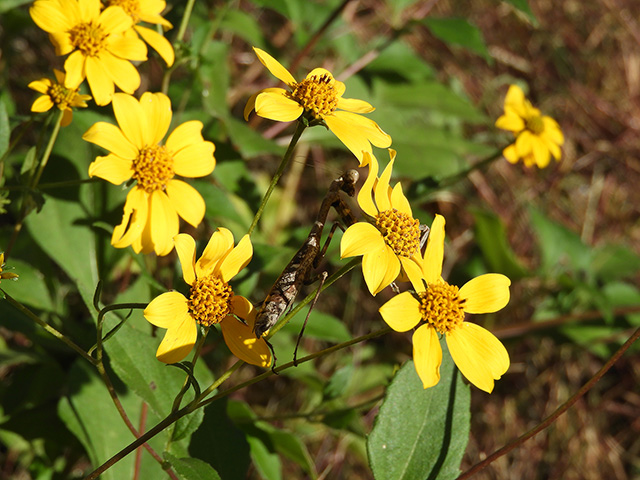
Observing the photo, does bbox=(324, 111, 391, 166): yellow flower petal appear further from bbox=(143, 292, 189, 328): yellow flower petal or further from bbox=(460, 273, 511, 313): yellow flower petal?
bbox=(143, 292, 189, 328): yellow flower petal

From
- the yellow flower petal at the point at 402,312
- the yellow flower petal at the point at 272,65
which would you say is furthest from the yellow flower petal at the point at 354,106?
the yellow flower petal at the point at 402,312

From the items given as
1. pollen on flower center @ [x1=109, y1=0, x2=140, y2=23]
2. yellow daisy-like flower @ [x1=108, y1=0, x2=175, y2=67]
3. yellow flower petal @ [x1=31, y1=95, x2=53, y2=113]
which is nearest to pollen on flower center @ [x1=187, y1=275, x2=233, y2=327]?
yellow flower petal @ [x1=31, y1=95, x2=53, y2=113]

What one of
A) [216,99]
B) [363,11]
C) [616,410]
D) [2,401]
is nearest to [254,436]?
[2,401]

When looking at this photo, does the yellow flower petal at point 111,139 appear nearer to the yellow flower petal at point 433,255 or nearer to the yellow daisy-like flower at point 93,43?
the yellow daisy-like flower at point 93,43

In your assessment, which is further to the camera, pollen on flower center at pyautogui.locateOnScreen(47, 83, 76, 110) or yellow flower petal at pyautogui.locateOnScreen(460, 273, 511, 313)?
pollen on flower center at pyautogui.locateOnScreen(47, 83, 76, 110)

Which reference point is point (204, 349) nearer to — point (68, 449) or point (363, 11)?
point (68, 449)

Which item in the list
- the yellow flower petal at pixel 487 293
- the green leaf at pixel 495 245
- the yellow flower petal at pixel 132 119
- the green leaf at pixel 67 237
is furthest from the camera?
the green leaf at pixel 495 245

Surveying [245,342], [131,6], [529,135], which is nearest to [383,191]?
[245,342]
